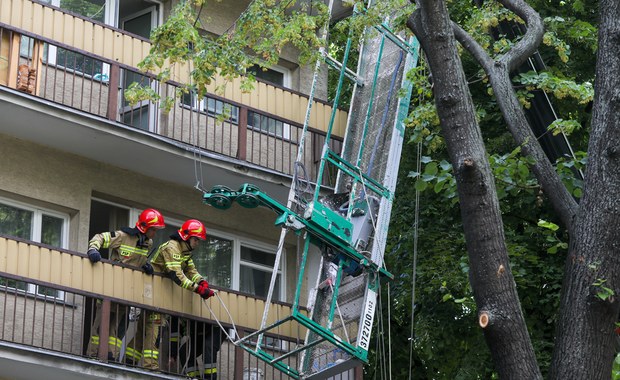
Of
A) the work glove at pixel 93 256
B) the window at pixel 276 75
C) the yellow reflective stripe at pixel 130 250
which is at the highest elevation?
the window at pixel 276 75

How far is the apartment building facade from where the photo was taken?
15867 mm

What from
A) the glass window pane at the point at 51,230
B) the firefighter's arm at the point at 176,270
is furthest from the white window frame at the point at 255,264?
the glass window pane at the point at 51,230

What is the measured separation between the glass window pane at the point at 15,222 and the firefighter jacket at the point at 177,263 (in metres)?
1.54

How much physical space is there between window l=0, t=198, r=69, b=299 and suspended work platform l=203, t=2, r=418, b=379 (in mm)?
2524

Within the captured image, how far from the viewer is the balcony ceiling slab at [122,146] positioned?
16.4 metres

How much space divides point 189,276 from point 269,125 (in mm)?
2857

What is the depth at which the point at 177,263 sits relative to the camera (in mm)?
16922

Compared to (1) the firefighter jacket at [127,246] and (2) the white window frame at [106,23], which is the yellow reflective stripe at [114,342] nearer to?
(1) the firefighter jacket at [127,246]

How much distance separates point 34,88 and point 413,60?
5.40m

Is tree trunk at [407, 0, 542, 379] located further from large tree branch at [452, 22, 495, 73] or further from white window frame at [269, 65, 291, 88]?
white window frame at [269, 65, 291, 88]

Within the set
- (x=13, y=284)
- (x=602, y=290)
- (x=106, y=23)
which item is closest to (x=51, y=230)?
(x=13, y=284)

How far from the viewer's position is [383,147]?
18.7 m

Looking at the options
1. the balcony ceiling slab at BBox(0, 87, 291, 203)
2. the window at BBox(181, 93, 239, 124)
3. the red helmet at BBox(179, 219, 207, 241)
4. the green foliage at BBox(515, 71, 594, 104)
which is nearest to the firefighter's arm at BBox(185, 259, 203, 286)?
the red helmet at BBox(179, 219, 207, 241)

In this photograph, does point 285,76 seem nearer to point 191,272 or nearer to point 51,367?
point 191,272
